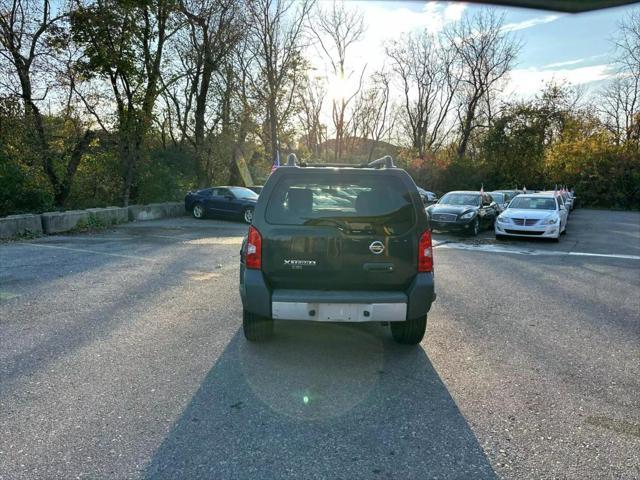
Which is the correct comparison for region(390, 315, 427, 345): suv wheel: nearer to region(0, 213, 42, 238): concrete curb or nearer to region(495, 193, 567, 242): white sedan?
region(495, 193, 567, 242): white sedan

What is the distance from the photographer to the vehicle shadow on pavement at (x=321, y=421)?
263 centimetres

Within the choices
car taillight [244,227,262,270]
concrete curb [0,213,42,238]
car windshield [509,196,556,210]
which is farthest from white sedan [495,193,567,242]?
concrete curb [0,213,42,238]

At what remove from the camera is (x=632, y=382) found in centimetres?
388

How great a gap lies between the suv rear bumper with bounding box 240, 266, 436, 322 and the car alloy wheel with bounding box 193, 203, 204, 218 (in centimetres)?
1513

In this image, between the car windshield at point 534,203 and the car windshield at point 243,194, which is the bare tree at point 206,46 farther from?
the car windshield at point 534,203

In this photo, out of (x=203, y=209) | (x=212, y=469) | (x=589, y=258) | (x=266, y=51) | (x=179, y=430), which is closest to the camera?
(x=212, y=469)

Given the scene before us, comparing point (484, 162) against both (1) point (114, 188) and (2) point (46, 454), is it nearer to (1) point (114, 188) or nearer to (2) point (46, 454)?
(1) point (114, 188)

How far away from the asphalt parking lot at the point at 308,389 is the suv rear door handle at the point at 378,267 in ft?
Result: 2.82

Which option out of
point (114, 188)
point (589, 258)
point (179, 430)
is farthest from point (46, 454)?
point (114, 188)

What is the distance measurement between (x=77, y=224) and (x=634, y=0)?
46.4 ft

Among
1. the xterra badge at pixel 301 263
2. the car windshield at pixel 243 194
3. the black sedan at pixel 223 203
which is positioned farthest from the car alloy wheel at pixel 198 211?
the xterra badge at pixel 301 263

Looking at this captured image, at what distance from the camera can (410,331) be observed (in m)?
4.47

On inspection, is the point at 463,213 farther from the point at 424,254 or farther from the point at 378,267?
the point at 378,267

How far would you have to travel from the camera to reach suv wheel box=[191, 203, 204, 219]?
18594 mm
